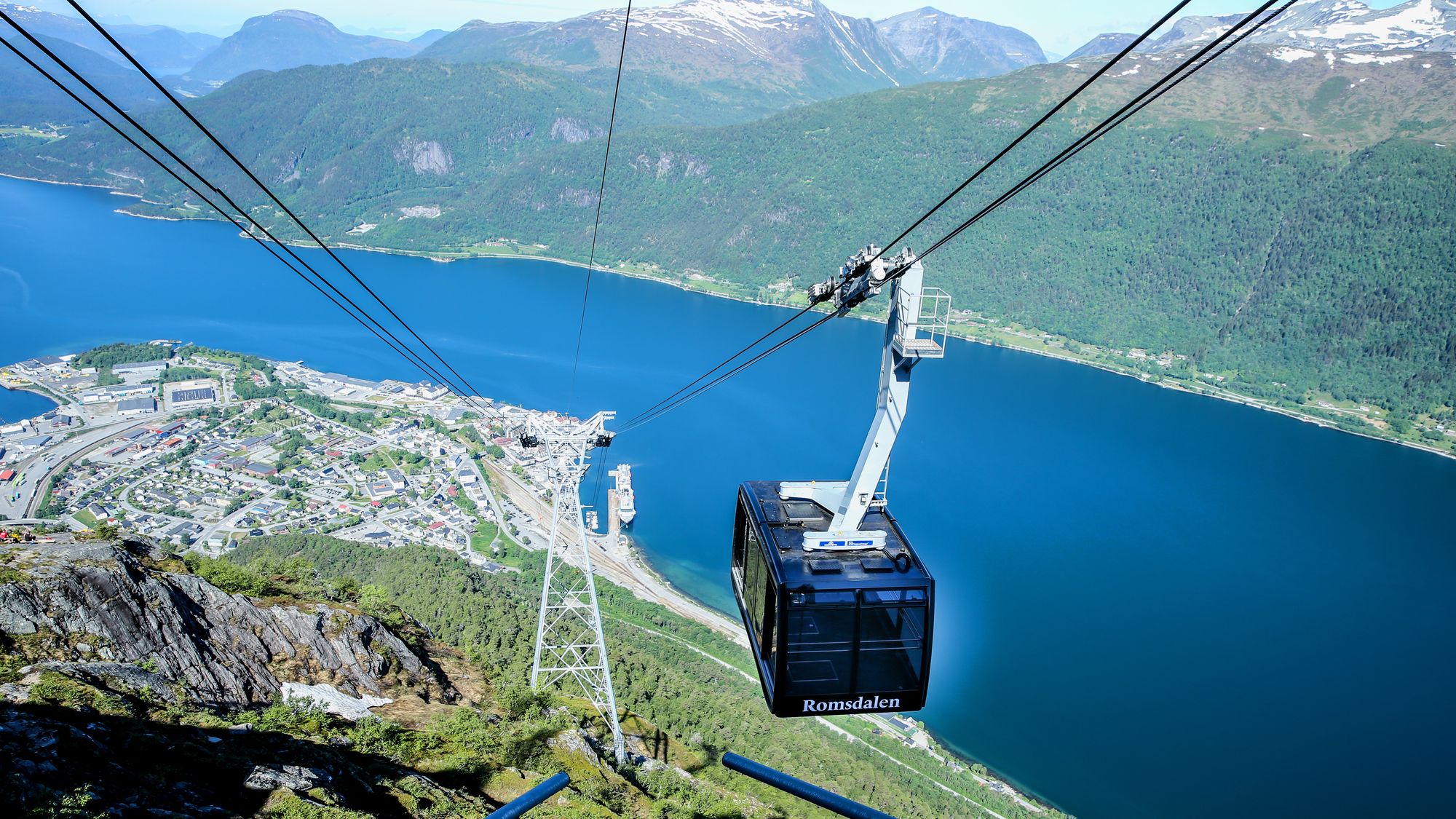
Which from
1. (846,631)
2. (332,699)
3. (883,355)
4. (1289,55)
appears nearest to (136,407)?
(332,699)

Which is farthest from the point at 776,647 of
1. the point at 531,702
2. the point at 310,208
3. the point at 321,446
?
the point at 310,208

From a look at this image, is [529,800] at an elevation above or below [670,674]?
above

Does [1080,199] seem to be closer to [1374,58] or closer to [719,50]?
[1374,58]

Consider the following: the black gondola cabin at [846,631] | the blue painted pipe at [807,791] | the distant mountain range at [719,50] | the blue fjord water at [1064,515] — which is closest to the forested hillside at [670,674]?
the blue fjord water at [1064,515]

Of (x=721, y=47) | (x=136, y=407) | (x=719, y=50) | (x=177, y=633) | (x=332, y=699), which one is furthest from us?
(x=721, y=47)

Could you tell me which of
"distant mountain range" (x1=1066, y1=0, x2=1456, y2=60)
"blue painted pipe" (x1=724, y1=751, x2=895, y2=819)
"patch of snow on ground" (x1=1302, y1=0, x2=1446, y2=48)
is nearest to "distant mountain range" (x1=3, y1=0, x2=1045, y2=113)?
"distant mountain range" (x1=1066, y1=0, x2=1456, y2=60)

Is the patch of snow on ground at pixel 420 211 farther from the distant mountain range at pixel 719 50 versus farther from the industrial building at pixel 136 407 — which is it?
the distant mountain range at pixel 719 50
